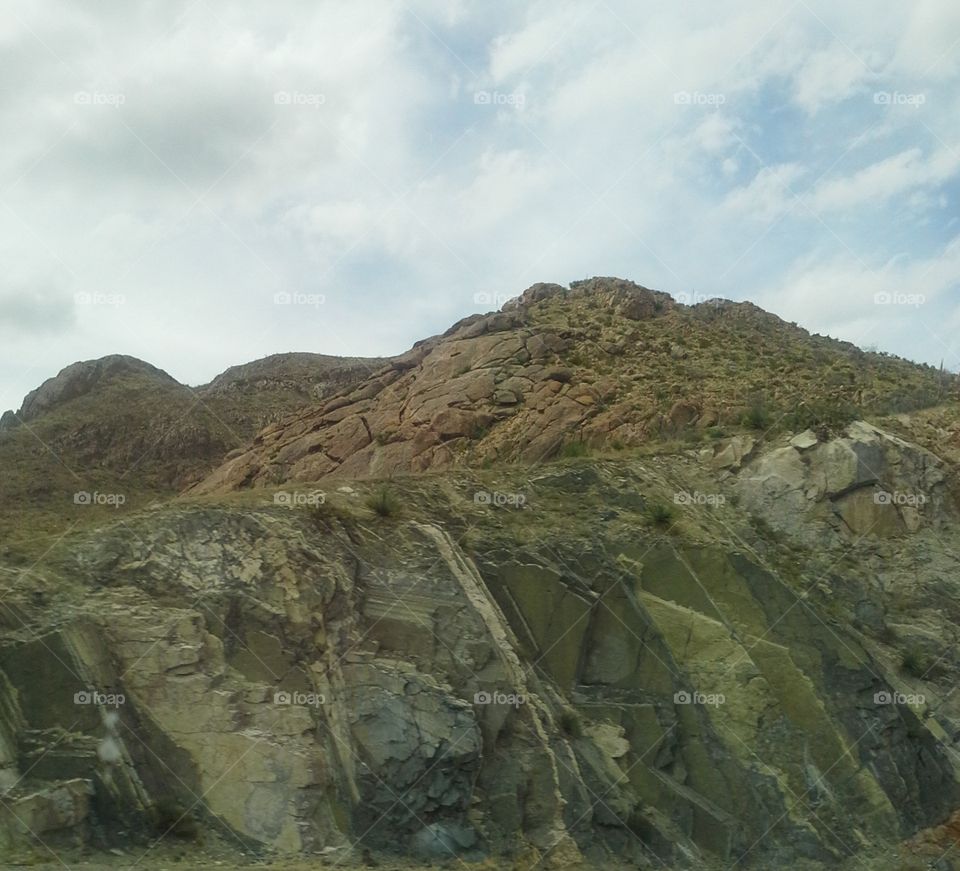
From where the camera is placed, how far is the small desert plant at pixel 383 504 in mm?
19922

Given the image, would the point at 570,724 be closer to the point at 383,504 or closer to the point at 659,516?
the point at 659,516

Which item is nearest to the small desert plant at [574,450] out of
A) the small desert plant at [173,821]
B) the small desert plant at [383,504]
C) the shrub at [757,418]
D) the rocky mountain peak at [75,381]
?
the shrub at [757,418]

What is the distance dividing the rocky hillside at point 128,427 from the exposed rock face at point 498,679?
12.7 metres

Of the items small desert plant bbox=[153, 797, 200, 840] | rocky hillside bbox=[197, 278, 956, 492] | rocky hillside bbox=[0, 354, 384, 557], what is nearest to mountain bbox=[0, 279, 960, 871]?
small desert plant bbox=[153, 797, 200, 840]

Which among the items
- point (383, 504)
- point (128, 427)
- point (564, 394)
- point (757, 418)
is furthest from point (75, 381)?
point (757, 418)

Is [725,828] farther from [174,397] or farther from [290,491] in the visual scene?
[174,397]

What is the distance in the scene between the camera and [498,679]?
1691 cm

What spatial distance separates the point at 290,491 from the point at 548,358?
1180 centimetres

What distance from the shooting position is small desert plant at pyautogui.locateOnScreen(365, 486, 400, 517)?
1992 centimetres

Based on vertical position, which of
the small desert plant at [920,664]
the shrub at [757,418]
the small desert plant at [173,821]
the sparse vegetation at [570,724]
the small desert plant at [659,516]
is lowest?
the small desert plant at [173,821]

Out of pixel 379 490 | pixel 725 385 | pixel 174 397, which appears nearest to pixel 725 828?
pixel 379 490

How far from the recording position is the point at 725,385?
29.5 metres

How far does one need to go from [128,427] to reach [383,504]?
21.2 m

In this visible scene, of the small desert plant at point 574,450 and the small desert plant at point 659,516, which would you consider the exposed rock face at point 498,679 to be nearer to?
Result: the small desert plant at point 659,516
